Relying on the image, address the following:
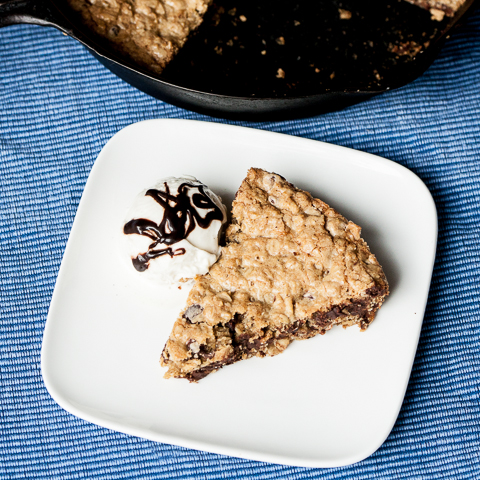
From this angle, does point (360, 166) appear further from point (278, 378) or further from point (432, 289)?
point (278, 378)

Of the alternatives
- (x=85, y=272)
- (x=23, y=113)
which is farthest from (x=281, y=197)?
(x=23, y=113)

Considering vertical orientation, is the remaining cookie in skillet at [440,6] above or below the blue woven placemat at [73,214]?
above

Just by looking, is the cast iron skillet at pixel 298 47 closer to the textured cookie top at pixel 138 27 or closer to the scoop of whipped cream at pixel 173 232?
the textured cookie top at pixel 138 27

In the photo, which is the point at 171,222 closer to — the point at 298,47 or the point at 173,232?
the point at 173,232

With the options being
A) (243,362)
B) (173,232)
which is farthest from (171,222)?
(243,362)

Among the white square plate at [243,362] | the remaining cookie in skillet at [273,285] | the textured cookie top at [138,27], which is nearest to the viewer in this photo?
the remaining cookie in skillet at [273,285]

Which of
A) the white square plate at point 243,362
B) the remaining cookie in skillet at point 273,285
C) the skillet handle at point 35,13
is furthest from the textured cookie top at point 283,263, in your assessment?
the skillet handle at point 35,13

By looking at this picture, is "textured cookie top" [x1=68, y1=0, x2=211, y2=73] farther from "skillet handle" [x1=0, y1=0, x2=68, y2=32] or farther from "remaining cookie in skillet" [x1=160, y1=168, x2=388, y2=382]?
"remaining cookie in skillet" [x1=160, y1=168, x2=388, y2=382]
